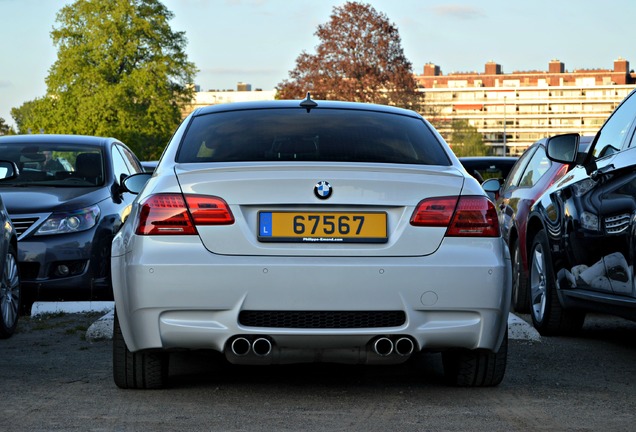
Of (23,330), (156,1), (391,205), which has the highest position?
(156,1)

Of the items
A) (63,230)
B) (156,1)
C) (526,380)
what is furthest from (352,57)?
(526,380)

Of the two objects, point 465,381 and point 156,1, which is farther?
point 156,1

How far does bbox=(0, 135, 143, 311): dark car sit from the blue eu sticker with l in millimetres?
5587

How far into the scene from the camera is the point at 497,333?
6109 mm

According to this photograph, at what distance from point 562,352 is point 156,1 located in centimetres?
7126

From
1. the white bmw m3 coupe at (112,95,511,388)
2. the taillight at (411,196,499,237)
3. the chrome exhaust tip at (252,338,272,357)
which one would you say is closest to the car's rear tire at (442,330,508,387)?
the white bmw m3 coupe at (112,95,511,388)

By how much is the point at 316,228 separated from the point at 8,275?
4166 millimetres

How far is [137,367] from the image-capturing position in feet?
20.9

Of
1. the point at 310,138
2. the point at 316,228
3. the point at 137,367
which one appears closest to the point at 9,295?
the point at 137,367

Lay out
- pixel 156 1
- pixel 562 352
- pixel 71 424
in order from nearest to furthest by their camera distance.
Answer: pixel 71 424 → pixel 562 352 → pixel 156 1

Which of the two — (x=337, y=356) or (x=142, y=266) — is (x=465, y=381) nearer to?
(x=337, y=356)

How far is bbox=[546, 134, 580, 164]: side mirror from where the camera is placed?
8.30 m

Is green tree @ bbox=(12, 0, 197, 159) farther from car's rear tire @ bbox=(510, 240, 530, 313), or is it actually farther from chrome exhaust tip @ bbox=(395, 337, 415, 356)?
chrome exhaust tip @ bbox=(395, 337, 415, 356)

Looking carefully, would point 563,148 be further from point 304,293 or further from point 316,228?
point 304,293
